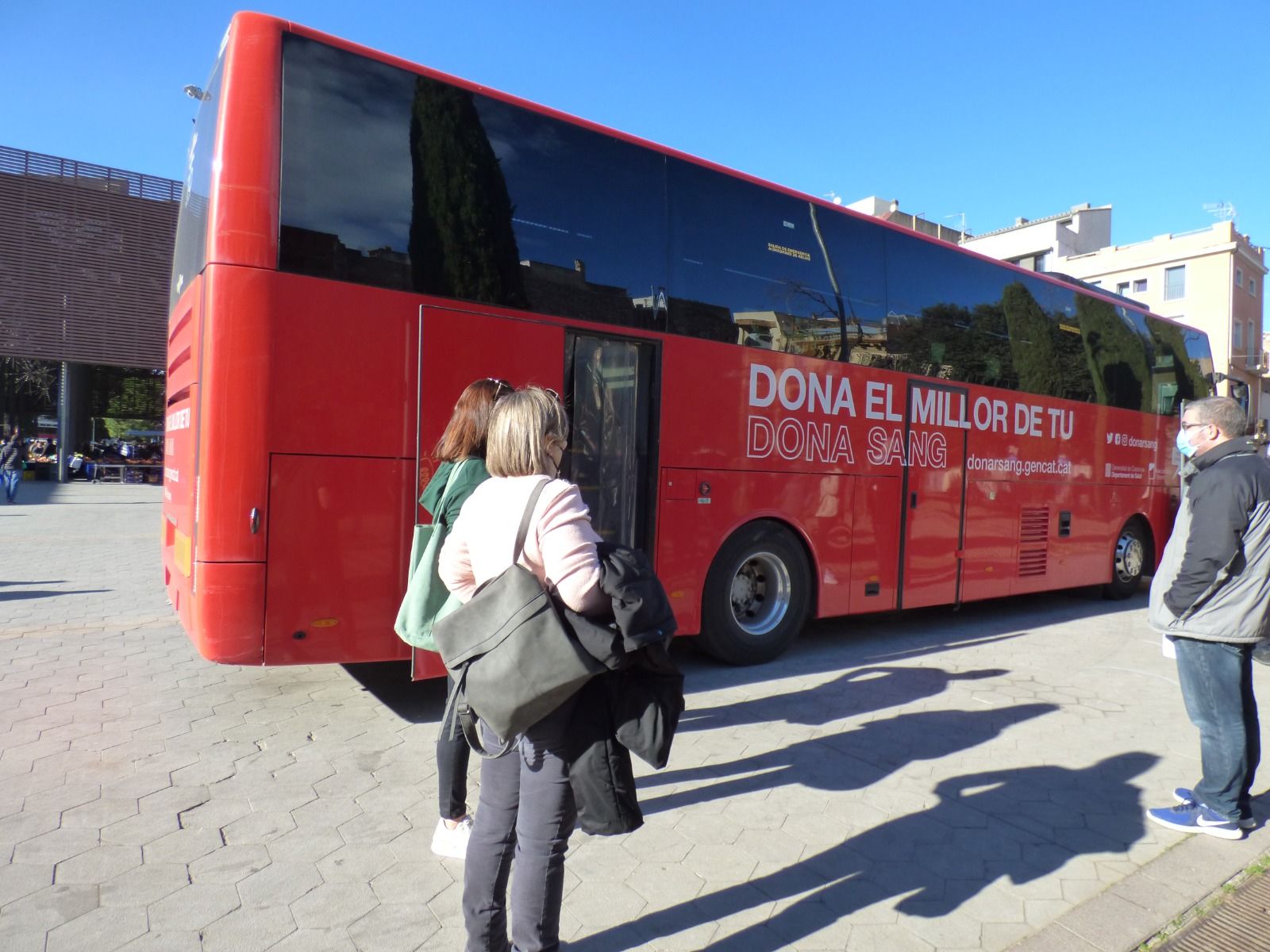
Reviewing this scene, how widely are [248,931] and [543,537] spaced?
182cm

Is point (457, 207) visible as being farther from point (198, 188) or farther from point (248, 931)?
point (248, 931)

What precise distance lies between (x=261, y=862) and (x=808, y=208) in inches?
233

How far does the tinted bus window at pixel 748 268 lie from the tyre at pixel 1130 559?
578cm

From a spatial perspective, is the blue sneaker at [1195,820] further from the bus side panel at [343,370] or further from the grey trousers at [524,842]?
the bus side panel at [343,370]

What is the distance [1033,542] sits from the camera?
28.8 feet

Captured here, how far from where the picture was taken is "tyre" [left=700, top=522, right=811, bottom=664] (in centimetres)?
622

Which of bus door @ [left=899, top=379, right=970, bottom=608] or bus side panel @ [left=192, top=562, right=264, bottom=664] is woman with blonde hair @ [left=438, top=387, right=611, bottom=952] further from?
bus door @ [left=899, top=379, right=970, bottom=608]

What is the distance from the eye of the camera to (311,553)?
4.34m

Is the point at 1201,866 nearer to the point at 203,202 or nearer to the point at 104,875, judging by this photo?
the point at 104,875

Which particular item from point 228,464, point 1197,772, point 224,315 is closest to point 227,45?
point 224,315

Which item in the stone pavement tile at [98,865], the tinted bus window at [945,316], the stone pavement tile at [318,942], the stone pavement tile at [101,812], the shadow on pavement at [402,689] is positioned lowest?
the stone pavement tile at [318,942]

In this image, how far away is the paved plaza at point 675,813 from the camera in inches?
114

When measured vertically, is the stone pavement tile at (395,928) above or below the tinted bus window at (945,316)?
below

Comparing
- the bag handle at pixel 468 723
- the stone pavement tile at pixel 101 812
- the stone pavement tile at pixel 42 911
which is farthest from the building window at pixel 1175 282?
the stone pavement tile at pixel 42 911
